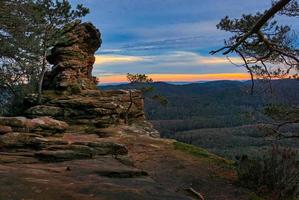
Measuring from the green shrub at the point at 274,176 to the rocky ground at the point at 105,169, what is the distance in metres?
0.75

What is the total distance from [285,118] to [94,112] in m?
13.0

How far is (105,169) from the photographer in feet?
39.4

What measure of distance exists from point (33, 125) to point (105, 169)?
23.4 feet

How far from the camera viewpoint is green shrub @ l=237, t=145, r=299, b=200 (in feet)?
51.1

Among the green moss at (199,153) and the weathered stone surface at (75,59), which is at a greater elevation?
the weathered stone surface at (75,59)

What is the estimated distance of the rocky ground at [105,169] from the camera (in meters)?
9.30

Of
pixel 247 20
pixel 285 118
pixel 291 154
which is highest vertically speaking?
pixel 247 20

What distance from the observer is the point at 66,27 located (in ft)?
107

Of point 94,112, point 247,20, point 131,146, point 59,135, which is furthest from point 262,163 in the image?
point 94,112

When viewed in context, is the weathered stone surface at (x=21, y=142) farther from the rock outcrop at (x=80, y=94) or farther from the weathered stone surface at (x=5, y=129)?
the rock outcrop at (x=80, y=94)

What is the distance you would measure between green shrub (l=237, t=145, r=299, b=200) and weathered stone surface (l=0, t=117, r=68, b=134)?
830 centimetres

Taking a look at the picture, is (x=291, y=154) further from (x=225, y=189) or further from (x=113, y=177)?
(x=113, y=177)

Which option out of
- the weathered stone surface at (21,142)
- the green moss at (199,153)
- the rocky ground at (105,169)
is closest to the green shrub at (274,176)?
the rocky ground at (105,169)

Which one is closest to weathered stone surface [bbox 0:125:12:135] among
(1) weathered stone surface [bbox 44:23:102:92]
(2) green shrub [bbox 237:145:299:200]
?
(2) green shrub [bbox 237:145:299:200]
